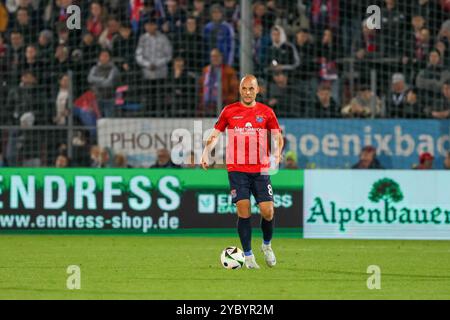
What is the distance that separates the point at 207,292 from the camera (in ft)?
34.5

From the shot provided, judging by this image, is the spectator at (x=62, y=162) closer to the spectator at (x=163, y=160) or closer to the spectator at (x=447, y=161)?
the spectator at (x=163, y=160)

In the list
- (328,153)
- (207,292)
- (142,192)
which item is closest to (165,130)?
(142,192)

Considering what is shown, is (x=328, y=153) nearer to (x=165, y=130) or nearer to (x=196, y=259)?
(x=165, y=130)

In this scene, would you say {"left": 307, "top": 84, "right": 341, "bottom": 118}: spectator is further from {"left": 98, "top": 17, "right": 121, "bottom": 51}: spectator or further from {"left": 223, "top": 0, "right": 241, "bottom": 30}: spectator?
{"left": 98, "top": 17, "right": 121, "bottom": 51}: spectator

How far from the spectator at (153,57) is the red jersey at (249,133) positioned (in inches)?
301

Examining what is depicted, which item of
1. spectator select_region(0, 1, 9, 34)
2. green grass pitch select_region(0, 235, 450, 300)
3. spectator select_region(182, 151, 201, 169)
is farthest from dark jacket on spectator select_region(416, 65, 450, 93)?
spectator select_region(0, 1, 9, 34)

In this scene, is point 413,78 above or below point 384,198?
above

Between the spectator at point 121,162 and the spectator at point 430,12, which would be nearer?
the spectator at point 121,162

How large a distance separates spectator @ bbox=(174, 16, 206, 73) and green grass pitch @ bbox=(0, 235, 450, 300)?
13.0 feet

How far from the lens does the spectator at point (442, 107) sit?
65.2 ft

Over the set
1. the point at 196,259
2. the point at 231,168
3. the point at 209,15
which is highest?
the point at 209,15

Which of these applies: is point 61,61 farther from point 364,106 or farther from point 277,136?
point 277,136

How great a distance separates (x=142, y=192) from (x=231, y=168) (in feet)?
18.8

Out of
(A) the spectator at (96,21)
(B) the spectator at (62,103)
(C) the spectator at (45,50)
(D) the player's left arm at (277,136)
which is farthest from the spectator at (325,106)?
(D) the player's left arm at (277,136)
